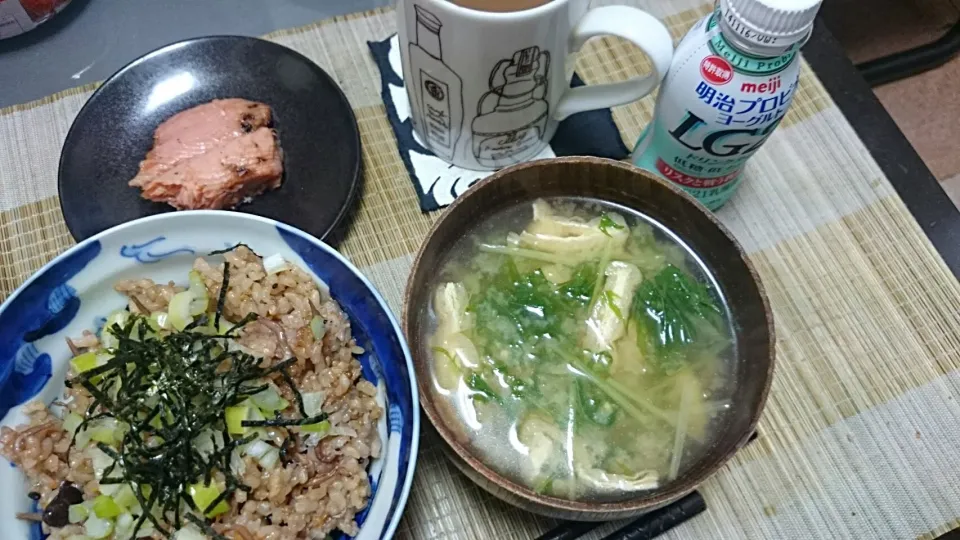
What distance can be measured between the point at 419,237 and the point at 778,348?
2.33ft

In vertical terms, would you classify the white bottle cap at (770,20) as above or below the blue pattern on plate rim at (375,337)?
above

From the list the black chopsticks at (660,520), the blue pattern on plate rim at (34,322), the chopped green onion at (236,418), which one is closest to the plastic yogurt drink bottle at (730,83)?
the black chopsticks at (660,520)

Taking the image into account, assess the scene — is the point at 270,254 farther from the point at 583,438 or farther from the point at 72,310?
the point at 583,438

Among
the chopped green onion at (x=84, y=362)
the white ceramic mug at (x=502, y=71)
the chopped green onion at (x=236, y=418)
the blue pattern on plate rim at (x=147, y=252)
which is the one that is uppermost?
the white ceramic mug at (x=502, y=71)

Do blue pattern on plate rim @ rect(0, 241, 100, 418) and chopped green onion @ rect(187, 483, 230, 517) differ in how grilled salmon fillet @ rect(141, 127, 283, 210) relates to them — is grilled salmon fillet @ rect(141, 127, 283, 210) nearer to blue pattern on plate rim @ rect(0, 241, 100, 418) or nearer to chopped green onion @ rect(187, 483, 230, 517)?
blue pattern on plate rim @ rect(0, 241, 100, 418)

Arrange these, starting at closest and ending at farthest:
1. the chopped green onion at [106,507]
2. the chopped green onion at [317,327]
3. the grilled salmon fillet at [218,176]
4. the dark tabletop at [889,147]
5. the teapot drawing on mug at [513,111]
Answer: the chopped green onion at [106,507] → the chopped green onion at [317,327] → the teapot drawing on mug at [513,111] → the grilled salmon fillet at [218,176] → the dark tabletop at [889,147]

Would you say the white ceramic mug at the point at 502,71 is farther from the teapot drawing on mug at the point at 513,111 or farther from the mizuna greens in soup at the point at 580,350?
the mizuna greens in soup at the point at 580,350

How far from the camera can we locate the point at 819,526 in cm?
125

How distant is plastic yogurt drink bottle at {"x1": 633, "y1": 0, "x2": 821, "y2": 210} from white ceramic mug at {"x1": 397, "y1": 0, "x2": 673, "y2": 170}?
6 cm

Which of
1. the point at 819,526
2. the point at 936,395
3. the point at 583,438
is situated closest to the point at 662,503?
the point at 583,438

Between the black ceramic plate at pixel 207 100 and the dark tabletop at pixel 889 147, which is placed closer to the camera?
the black ceramic plate at pixel 207 100

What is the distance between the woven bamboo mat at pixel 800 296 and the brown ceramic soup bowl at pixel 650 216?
194mm

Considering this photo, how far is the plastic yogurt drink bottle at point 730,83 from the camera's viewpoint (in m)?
1.07

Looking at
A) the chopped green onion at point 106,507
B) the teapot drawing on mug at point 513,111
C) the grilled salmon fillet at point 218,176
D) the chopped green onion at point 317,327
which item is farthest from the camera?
the grilled salmon fillet at point 218,176
